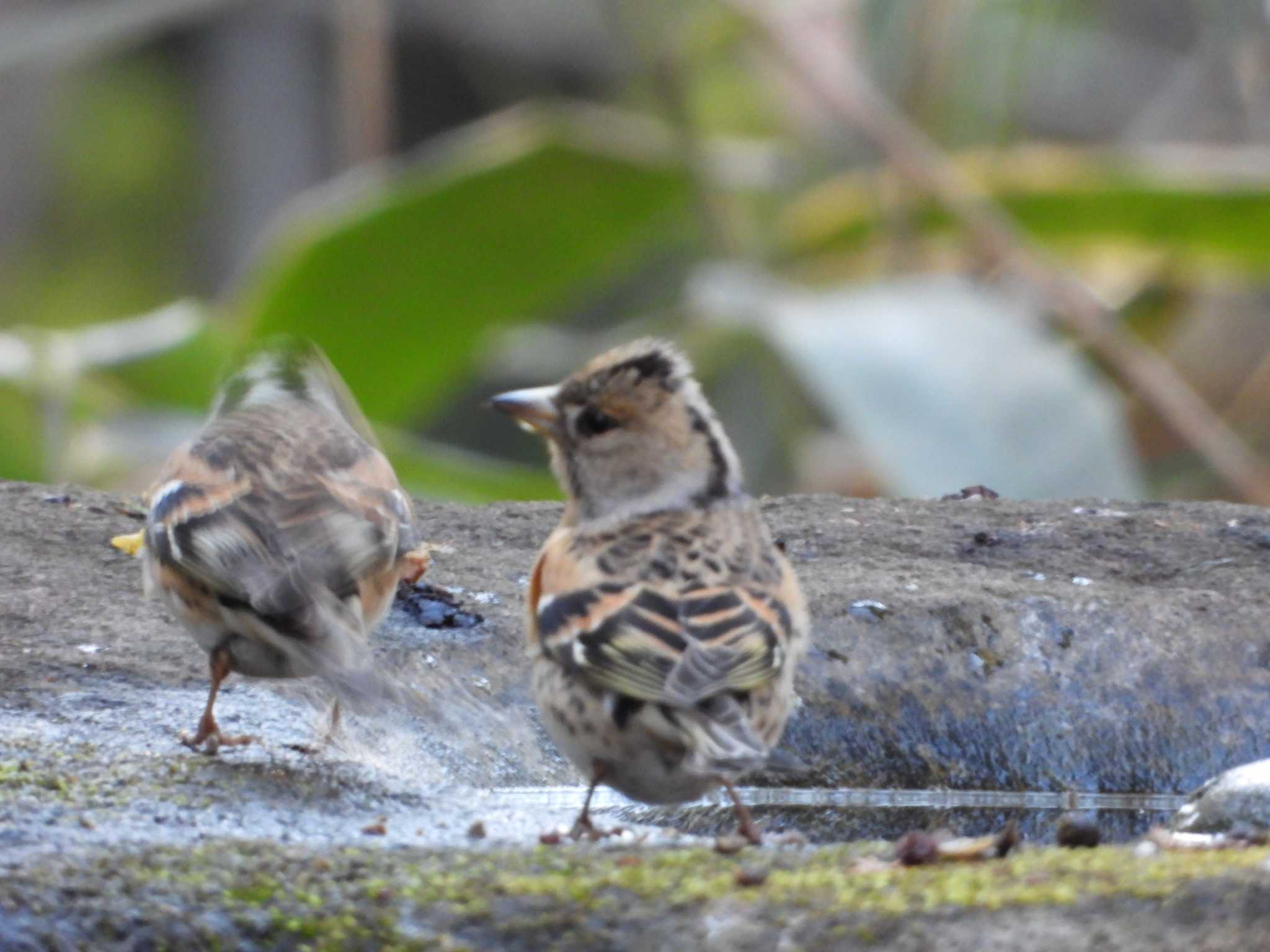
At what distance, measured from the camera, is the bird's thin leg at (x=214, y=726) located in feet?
12.6

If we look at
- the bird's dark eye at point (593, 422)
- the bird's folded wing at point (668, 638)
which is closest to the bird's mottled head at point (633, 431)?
the bird's dark eye at point (593, 422)

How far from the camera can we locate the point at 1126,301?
8766 mm

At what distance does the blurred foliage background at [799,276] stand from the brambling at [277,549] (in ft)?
8.99

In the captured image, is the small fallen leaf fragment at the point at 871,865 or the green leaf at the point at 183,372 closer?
the small fallen leaf fragment at the point at 871,865

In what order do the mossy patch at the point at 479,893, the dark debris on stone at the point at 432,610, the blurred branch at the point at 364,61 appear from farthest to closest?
the blurred branch at the point at 364,61 → the dark debris on stone at the point at 432,610 → the mossy patch at the point at 479,893

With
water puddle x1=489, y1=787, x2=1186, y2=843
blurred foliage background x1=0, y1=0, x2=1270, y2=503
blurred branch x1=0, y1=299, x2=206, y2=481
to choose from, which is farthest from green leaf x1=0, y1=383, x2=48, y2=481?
water puddle x1=489, y1=787, x2=1186, y2=843

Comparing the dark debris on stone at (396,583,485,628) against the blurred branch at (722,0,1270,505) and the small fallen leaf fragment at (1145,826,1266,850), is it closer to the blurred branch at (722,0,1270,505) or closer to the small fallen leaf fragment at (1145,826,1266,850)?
the small fallen leaf fragment at (1145,826,1266,850)

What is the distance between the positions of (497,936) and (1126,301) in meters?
6.55

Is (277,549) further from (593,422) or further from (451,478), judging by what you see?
(451,478)

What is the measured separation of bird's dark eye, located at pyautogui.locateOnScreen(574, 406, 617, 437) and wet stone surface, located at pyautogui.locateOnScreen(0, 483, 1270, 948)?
24.3 inches

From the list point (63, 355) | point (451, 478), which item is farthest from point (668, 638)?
point (63, 355)

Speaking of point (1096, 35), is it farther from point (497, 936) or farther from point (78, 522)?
point (497, 936)

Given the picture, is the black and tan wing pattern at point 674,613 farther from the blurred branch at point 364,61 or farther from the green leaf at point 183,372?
the blurred branch at point 364,61

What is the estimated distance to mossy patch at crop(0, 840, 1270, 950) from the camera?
107 inches
